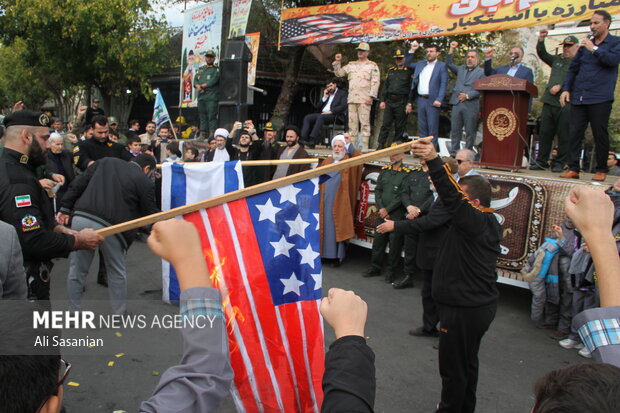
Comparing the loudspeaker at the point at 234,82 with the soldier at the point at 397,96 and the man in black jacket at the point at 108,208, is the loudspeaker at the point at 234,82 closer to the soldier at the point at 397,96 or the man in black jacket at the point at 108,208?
the soldier at the point at 397,96

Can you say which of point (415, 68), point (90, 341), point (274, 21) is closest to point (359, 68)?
point (415, 68)

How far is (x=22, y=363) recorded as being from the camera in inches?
47.2

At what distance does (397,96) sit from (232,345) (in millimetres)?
7529

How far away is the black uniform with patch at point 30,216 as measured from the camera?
3207 mm

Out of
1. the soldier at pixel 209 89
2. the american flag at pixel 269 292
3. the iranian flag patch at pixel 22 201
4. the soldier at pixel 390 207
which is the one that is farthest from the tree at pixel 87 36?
the american flag at pixel 269 292

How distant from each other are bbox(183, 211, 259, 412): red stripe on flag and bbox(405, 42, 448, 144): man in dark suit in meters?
6.46

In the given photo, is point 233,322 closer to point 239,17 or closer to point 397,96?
point 397,96


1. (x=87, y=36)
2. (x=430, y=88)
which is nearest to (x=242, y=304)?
(x=430, y=88)

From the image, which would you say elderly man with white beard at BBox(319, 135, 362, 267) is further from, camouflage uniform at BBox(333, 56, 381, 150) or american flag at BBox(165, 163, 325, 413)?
american flag at BBox(165, 163, 325, 413)

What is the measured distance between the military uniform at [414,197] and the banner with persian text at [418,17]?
3.52 m

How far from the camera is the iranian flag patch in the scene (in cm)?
321

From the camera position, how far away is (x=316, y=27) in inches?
448

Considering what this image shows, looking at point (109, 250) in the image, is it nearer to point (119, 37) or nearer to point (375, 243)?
point (375, 243)

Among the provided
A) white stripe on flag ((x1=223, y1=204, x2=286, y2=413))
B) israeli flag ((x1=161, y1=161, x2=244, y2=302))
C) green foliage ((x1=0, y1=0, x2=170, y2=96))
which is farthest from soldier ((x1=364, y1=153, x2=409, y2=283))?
green foliage ((x1=0, y1=0, x2=170, y2=96))
